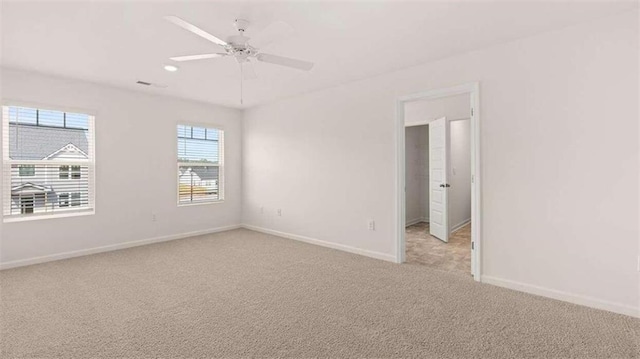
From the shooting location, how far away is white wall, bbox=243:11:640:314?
2.46 metres

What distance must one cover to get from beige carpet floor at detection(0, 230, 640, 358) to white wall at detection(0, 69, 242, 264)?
488 millimetres

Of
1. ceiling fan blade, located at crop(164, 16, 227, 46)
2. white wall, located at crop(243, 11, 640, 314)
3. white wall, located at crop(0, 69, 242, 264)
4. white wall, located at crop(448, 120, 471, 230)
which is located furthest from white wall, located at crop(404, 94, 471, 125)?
white wall, located at crop(0, 69, 242, 264)

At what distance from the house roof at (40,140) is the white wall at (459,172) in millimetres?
5855

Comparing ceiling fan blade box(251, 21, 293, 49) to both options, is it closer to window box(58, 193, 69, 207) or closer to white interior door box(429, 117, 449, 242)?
white interior door box(429, 117, 449, 242)

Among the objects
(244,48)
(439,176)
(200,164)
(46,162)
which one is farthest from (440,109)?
(46,162)

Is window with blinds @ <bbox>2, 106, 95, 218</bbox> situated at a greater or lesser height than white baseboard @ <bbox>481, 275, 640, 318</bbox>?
greater

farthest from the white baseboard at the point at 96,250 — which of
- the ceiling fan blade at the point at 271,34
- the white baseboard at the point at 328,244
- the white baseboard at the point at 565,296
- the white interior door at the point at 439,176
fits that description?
the white baseboard at the point at 565,296

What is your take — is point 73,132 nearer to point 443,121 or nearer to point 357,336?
point 357,336

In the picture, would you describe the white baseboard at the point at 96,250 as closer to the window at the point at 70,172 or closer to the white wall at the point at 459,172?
the window at the point at 70,172

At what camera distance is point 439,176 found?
507 cm

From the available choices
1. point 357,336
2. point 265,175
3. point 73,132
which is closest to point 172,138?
point 73,132

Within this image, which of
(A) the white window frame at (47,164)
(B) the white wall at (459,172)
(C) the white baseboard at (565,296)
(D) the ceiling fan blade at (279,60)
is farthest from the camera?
(B) the white wall at (459,172)

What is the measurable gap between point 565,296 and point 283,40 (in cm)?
342

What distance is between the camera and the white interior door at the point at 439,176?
4.88m
